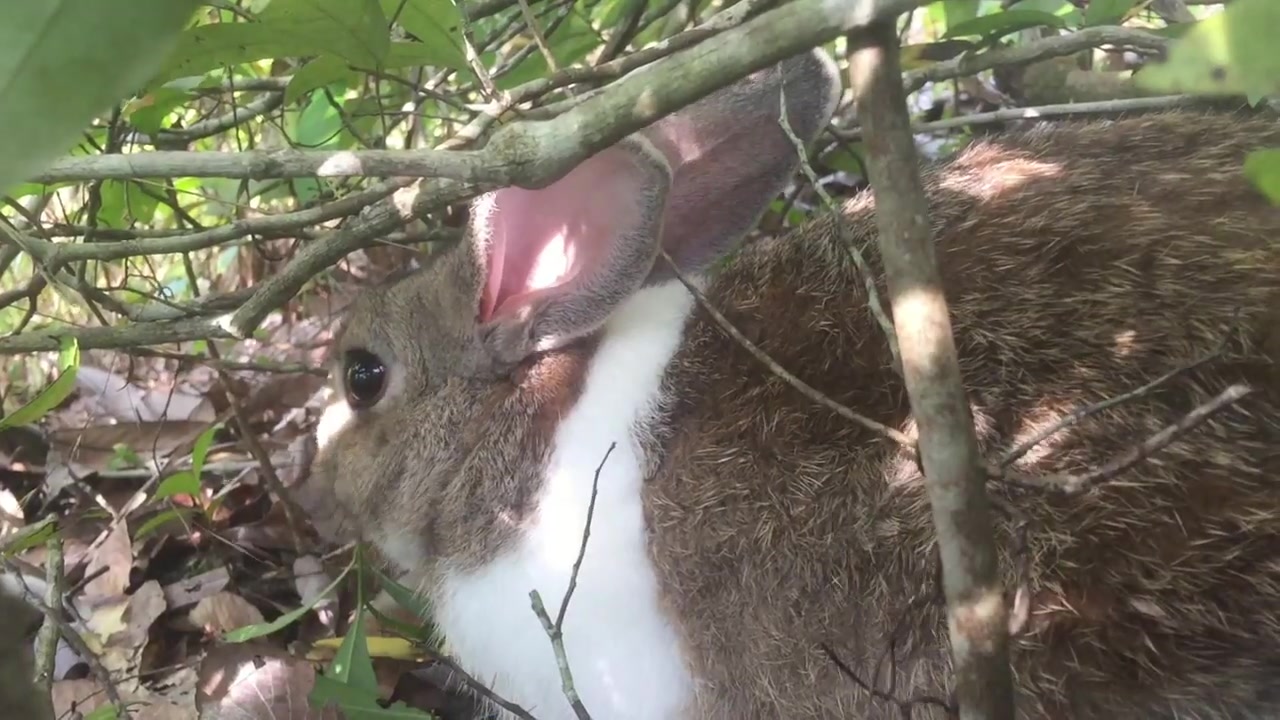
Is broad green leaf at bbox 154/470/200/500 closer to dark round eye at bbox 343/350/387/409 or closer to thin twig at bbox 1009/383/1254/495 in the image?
dark round eye at bbox 343/350/387/409

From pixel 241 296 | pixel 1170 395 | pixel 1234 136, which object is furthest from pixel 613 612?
pixel 1234 136

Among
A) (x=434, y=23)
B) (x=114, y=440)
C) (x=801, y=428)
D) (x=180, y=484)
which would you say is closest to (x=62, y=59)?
(x=801, y=428)

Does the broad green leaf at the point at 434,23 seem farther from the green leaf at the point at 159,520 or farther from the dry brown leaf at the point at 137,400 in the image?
the dry brown leaf at the point at 137,400

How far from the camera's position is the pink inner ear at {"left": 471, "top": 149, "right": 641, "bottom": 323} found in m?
2.16

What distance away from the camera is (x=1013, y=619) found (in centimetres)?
150

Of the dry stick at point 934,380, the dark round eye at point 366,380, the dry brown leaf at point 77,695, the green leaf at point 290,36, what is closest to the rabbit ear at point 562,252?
the dark round eye at point 366,380

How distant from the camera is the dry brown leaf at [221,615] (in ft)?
8.62

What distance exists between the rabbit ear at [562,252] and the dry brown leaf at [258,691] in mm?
799

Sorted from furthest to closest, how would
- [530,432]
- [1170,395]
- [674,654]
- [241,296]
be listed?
[241,296], [530,432], [674,654], [1170,395]

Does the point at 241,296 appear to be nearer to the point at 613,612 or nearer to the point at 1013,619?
the point at 613,612

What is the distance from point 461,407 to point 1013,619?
4.25ft

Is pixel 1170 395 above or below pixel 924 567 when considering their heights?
above

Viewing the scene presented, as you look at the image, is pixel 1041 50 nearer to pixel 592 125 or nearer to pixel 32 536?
pixel 592 125

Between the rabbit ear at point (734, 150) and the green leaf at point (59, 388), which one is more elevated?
the green leaf at point (59, 388)
